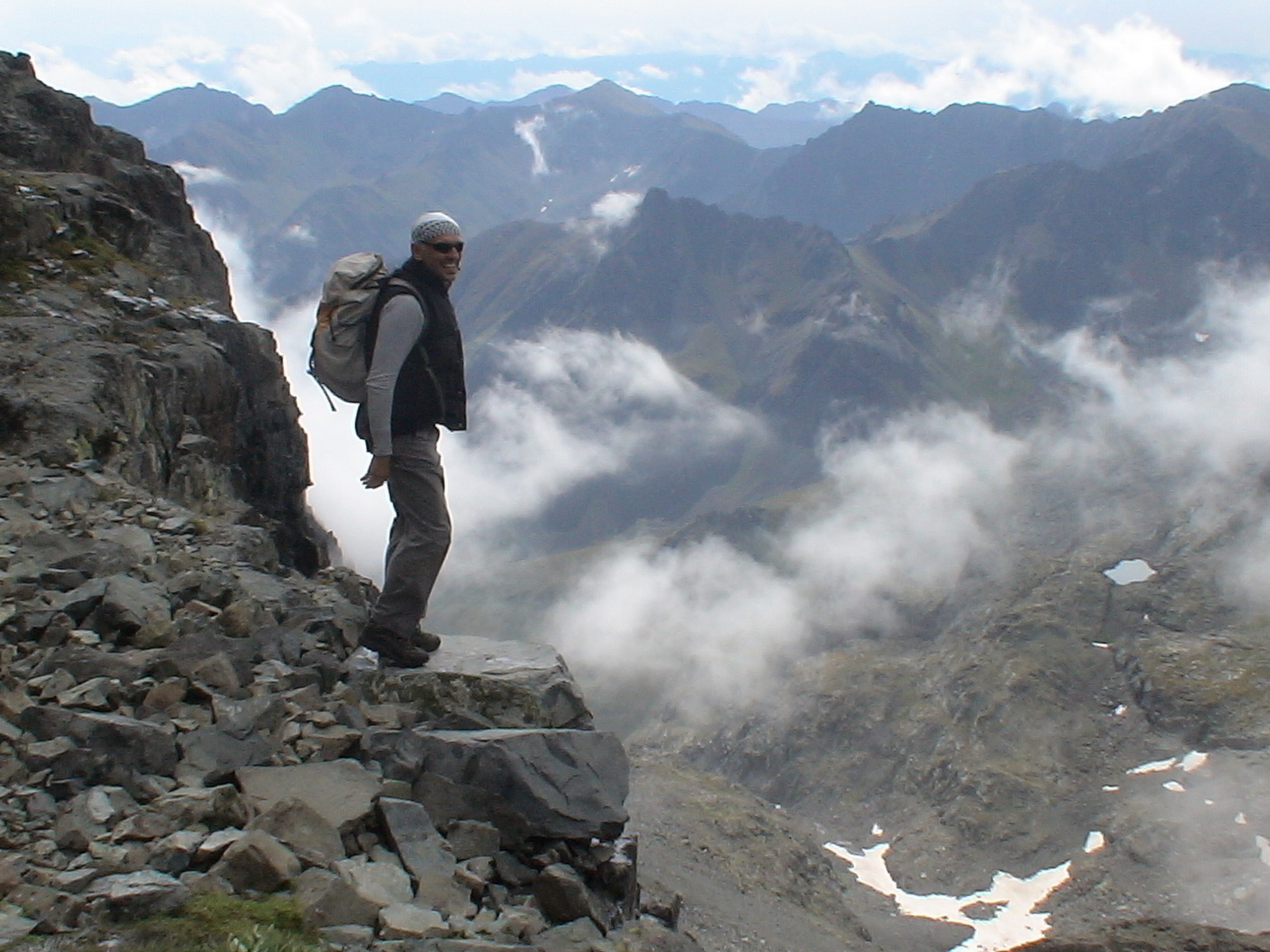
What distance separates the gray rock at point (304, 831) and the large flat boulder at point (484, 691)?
3674mm

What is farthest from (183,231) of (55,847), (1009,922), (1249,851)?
(1249,851)

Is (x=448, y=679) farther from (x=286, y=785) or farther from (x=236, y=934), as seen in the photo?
(x=236, y=934)

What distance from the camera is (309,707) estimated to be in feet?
38.5

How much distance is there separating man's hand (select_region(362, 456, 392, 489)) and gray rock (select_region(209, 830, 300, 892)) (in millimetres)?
5449

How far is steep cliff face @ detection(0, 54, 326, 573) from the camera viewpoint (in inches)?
755

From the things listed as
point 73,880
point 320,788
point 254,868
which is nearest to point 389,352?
point 320,788

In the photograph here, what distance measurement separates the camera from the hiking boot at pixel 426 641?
14555 millimetres

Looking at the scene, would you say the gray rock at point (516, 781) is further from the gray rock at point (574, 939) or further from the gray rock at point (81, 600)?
the gray rock at point (81, 600)

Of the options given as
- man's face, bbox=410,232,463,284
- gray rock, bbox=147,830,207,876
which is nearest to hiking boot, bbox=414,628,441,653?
man's face, bbox=410,232,463,284

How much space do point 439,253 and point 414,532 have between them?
3764mm

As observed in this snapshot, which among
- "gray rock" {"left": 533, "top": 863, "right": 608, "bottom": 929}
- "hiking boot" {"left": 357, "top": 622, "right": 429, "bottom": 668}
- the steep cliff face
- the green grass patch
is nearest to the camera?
the green grass patch

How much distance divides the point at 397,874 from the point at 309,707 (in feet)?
10.3

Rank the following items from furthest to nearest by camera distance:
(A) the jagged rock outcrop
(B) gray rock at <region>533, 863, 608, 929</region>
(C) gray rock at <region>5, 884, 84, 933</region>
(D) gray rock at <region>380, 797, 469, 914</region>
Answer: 1. (B) gray rock at <region>533, 863, 608, 929</region>
2. (D) gray rock at <region>380, 797, 469, 914</region>
3. (A) the jagged rock outcrop
4. (C) gray rock at <region>5, 884, 84, 933</region>

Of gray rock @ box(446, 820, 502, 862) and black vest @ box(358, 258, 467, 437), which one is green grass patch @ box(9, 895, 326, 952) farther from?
black vest @ box(358, 258, 467, 437)
